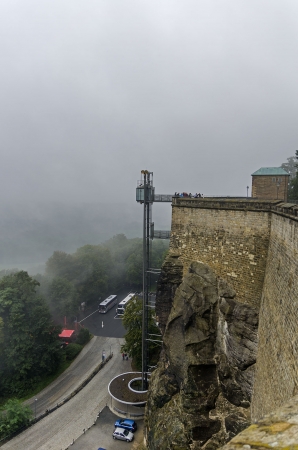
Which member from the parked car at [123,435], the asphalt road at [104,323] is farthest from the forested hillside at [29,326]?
the parked car at [123,435]

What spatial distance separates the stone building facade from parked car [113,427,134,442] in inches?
841

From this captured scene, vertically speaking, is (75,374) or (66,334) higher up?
(66,334)

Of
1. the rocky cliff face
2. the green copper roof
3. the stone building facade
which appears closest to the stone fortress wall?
the rocky cliff face

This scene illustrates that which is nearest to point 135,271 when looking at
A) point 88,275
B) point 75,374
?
point 88,275

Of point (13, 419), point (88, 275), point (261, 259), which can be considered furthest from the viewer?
point (88, 275)

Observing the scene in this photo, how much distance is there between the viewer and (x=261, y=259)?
13.2 metres

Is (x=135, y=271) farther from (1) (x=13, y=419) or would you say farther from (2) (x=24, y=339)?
(1) (x=13, y=419)

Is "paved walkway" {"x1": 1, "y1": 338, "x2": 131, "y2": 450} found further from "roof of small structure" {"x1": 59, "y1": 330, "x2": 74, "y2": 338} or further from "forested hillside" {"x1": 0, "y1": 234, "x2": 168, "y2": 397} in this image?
"roof of small structure" {"x1": 59, "y1": 330, "x2": 74, "y2": 338}

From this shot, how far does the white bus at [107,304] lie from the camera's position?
51.8m

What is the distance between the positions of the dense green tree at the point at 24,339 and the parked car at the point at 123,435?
13.3 metres

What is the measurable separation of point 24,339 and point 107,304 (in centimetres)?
2170

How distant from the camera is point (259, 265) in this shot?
43.7 feet

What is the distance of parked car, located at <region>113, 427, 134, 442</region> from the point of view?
877 inches

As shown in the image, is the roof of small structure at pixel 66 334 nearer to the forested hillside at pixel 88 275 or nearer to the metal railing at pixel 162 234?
the forested hillside at pixel 88 275
